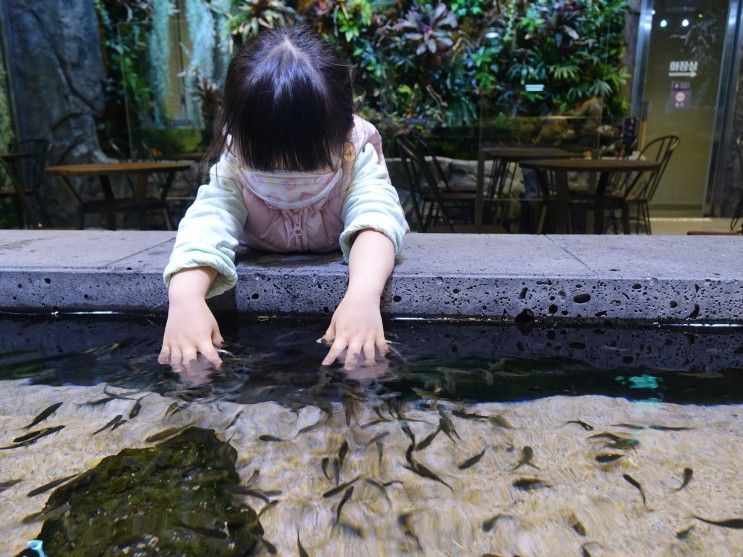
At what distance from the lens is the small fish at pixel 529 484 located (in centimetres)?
120

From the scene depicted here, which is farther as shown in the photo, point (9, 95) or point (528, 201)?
point (9, 95)

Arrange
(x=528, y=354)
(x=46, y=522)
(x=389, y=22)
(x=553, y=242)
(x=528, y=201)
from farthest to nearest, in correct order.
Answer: (x=389, y=22) → (x=528, y=201) → (x=553, y=242) → (x=528, y=354) → (x=46, y=522)

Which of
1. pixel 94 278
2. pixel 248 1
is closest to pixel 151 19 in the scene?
pixel 248 1

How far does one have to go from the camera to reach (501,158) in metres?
5.48

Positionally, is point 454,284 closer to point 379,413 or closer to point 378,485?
point 379,413

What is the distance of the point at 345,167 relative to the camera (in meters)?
2.03

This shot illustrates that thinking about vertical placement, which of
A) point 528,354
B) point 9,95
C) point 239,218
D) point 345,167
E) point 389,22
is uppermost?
→ point 389,22

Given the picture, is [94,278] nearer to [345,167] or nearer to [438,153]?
[345,167]

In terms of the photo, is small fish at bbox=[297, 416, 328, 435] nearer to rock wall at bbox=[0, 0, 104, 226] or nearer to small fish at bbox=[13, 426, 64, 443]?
small fish at bbox=[13, 426, 64, 443]

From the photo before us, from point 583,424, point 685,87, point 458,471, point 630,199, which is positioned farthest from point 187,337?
point 685,87

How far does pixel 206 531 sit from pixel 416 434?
576 millimetres

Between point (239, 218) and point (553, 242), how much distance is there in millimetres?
1454

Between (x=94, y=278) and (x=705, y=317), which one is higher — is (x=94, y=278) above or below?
above

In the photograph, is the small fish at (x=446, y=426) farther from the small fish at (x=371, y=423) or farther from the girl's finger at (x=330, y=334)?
the girl's finger at (x=330, y=334)
